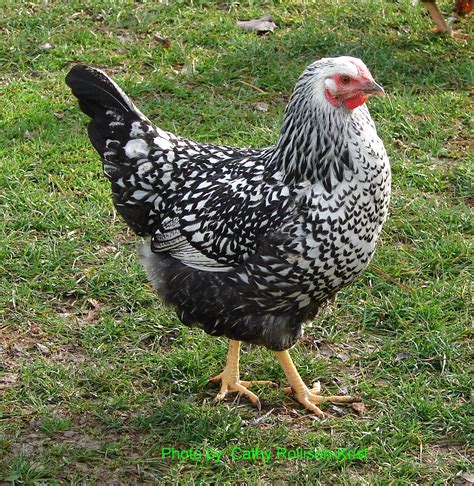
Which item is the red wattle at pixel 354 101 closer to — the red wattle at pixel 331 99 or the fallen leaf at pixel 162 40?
the red wattle at pixel 331 99

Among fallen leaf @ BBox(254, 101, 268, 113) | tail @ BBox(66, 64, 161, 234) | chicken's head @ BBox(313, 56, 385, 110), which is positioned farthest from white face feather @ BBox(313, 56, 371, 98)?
fallen leaf @ BBox(254, 101, 268, 113)

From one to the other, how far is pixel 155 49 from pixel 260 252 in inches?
137

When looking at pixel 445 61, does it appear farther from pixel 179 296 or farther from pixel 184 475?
pixel 184 475

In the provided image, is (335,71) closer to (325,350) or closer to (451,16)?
(325,350)

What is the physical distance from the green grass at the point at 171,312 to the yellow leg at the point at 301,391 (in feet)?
0.20

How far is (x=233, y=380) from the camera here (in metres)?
4.19

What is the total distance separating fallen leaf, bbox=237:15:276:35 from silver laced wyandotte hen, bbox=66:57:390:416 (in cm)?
302

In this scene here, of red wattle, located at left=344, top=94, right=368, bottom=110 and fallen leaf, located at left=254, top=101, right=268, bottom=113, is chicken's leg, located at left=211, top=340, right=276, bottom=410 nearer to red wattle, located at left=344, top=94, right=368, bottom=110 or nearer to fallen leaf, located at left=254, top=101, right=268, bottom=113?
red wattle, located at left=344, top=94, right=368, bottom=110

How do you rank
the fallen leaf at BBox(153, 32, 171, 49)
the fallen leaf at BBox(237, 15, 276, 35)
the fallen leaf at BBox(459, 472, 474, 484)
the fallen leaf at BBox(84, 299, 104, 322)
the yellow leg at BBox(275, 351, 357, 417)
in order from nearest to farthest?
the fallen leaf at BBox(459, 472, 474, 484)
the yellow leg at BBox(275, 351, 357, 417)
the fallen leaf at BBox(84, 299, 104, 322)
the fallen leaf at BBox(153, 32, 171, 49)
the fallen leaf at BBox(237, 15, 276, 35)

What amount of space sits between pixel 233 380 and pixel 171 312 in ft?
1.96

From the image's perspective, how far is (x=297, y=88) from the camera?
3.70 m

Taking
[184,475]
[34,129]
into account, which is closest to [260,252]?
[184,475]

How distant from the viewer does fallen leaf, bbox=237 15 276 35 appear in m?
6.96

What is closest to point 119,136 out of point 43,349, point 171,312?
point 171,312
